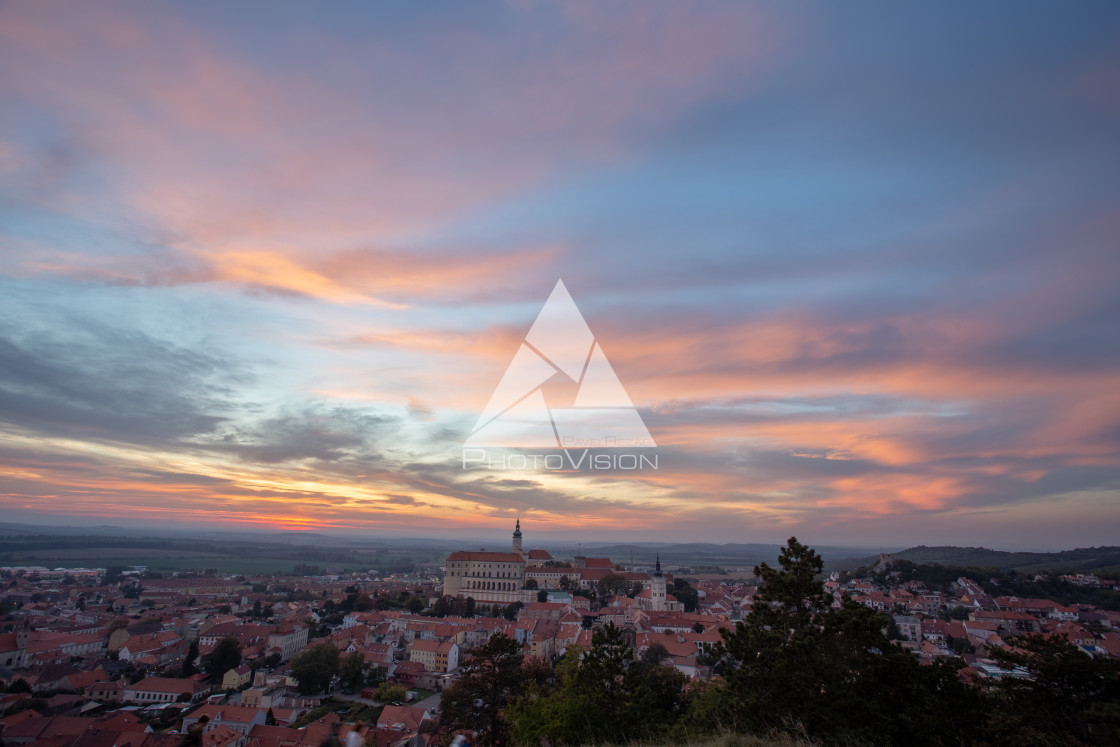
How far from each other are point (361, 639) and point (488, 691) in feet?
125

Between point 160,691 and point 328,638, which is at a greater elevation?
point 328,638

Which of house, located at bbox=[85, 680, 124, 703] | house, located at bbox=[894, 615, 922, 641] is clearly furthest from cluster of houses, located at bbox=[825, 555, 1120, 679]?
house, located at bbox=[85, 680, 124, 703]

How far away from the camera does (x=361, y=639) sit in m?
48.4

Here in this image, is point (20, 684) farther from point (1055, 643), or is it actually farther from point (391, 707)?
point (1055, 643)

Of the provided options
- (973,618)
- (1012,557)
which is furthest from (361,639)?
(1012,557)

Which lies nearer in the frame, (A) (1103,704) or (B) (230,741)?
(A) (1103,704)

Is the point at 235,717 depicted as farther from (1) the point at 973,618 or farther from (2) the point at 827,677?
(1) the point at 973,618

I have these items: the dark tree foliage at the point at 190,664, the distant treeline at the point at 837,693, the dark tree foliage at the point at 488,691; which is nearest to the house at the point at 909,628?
the dark tree foliage at the point at 488,691

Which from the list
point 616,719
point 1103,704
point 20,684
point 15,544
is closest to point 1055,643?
point 1103,704

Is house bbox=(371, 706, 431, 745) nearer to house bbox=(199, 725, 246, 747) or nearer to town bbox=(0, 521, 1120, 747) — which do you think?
town bbox=(0, 521, 1120, 747)

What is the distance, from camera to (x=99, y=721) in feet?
85.6

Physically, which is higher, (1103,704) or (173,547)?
(1103,704)

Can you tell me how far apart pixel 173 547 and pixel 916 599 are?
22087 centimetres

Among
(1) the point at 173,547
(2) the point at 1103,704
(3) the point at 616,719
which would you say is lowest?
(1) the point at 173,547
